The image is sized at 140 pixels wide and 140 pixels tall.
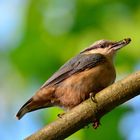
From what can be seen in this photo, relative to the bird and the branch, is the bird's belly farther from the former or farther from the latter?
the branch

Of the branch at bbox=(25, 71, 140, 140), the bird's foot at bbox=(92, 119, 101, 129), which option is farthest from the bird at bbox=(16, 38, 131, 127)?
the branch at bbox=(25, 71, 140, 140)

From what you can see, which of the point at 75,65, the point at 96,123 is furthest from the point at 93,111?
the point at 75,65

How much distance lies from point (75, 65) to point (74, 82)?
0.22 meters

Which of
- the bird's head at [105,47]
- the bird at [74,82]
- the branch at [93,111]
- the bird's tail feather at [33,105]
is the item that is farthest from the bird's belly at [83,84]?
the branch at [93,111]

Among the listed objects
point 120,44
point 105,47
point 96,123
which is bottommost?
point 96,123

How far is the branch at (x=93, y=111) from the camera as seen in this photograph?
2.81 metres

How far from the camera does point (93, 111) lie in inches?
115

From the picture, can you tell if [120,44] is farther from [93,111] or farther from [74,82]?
[93,111]

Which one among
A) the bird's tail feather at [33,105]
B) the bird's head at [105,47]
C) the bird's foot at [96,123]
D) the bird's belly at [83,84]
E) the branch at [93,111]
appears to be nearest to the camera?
the branch at [93,111]

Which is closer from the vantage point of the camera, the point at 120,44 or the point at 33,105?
the point at 33,105

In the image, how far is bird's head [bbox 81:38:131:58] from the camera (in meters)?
3.85

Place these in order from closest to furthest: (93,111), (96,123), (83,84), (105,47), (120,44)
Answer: (93,111) < (96,123) < (83,84) < (120,44) < (105,47)

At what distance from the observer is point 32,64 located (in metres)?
3.90

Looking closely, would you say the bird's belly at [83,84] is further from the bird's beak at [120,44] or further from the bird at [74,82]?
the bird's beak at [120,44]
